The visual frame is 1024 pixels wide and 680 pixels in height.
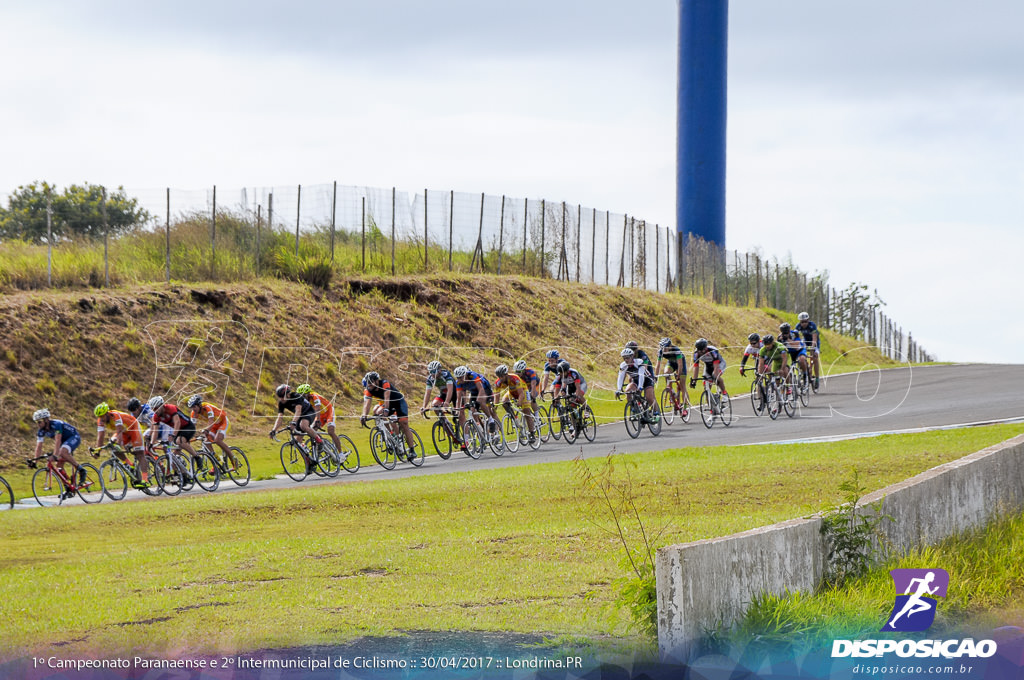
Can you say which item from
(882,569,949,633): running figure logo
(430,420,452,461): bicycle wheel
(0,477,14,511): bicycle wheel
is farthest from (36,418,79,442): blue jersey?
(882,569,949,633): running figure logo

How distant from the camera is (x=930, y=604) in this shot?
342 inches

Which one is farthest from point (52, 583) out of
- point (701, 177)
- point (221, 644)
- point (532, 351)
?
point (701, 177)

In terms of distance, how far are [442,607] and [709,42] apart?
55389mm

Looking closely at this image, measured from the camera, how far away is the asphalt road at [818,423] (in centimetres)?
2533

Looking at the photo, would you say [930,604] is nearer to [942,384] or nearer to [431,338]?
[942,384]

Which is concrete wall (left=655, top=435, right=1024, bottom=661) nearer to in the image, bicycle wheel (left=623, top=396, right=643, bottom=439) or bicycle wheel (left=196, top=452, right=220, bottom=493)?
bicycle wheel (left=623, top=396, right=643, bottom=439)

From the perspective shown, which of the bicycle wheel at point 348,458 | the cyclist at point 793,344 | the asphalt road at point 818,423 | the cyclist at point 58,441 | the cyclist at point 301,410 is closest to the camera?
the cyclist at point 58,441

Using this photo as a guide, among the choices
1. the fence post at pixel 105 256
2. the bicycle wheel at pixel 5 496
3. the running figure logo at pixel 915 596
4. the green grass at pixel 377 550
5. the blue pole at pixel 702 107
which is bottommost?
the bicycle wheel at pixel 5 496

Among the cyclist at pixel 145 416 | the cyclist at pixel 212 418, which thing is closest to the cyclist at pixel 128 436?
the cyclist at pixel 145 416

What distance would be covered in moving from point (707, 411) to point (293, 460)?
1070 centimetres

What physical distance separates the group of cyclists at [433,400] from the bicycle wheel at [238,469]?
36 cm

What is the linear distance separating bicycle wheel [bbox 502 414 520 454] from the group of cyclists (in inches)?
8.4

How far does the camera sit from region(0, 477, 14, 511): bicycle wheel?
23.2 m

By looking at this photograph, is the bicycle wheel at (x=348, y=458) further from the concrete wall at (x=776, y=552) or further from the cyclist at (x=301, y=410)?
the concrete wall at (x=776, y=552)
